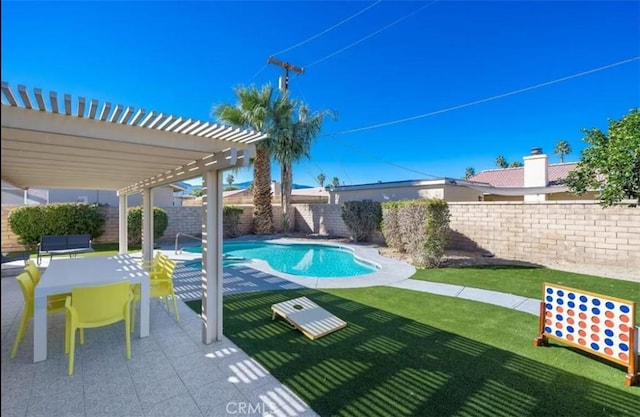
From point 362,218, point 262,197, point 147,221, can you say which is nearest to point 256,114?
point 262,197

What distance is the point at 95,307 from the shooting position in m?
4.67

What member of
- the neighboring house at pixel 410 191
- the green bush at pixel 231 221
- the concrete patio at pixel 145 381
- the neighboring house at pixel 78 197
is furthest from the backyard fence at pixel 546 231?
the concrete patio at pixel 145 381

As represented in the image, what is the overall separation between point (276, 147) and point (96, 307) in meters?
15.5

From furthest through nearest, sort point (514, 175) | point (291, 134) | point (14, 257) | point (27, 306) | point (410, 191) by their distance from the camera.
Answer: point (514, 175) < point (291, 134) < point (410, 191) < point (14, 257) < point (27, 306)

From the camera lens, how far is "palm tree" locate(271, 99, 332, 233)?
1923 centimetres

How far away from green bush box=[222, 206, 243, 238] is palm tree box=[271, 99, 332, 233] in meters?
3.64

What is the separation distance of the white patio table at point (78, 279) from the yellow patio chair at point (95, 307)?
309 millimetres

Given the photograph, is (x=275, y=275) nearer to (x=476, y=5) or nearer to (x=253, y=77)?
(x=476, y=5)

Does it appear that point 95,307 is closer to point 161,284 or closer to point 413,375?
point 161,284

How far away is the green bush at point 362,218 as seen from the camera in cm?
1733

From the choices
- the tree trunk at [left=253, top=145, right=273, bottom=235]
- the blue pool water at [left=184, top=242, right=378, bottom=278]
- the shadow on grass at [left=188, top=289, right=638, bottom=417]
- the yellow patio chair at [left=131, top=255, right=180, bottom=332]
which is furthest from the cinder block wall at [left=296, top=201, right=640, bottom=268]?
the yellow patio chair at [left=131, top=255, right=180, bottom=332]

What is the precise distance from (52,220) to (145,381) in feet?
48.3

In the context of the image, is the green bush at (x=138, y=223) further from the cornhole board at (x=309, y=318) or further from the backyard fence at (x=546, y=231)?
the cornhole board at (x=309, y=318)

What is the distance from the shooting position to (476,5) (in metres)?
13.1
